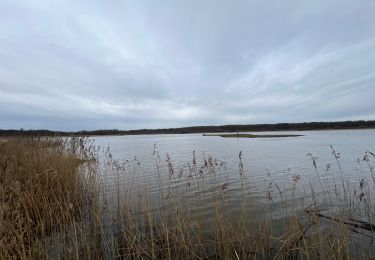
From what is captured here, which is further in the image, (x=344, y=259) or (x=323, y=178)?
(x=323, y=178)

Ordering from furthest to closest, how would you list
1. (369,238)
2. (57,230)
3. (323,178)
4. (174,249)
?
(323,178) → (57,230) → (369,238) → (174,249)

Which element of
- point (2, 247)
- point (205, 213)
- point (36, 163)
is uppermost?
point (36, 163)

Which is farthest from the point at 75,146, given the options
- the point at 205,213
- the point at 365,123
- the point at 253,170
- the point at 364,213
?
the point at 365,123

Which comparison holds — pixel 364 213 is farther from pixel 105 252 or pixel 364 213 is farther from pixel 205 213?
pixel 105 252

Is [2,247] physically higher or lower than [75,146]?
lower

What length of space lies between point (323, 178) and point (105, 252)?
972 cm

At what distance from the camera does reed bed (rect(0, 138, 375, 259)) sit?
4.47 m

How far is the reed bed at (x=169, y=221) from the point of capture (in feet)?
14.7

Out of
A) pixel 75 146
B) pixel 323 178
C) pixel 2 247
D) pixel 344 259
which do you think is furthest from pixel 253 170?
pixel 2 247

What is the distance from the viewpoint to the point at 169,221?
22.0 ft

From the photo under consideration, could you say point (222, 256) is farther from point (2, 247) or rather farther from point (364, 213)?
point (364, 213)

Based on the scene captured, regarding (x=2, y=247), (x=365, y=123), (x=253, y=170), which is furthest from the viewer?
(x=365, y=123)

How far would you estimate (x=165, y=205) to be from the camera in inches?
320

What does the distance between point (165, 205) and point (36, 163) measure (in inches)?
163
